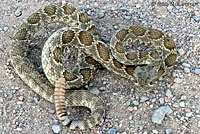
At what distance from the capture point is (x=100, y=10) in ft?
27.9

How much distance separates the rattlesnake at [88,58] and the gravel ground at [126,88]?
8.6 inches

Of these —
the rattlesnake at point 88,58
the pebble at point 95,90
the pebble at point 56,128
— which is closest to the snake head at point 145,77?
the rattlesnake at point 88,58

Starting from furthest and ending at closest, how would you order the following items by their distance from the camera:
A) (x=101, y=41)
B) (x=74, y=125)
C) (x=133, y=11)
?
(x=133, y=11), (x=101, y=41), (x=74, y=125)

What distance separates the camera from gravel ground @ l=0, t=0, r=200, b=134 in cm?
627

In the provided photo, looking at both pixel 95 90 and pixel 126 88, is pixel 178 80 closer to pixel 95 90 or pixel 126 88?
pixel 126 88

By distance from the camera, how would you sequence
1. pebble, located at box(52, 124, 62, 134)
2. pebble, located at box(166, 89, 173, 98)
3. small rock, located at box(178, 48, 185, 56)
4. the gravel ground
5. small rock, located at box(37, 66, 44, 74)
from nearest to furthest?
pebble, located at box(52, 124, 62, 134), the gravel ground, pebble, located at box(166, 89, 173, 98), small rock, located at box(37, 66, 44, 74), small rock, located at box(178, 48, 185, 56)

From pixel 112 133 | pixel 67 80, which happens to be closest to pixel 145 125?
pixel 112 133

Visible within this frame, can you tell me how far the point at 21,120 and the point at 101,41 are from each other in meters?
2.37

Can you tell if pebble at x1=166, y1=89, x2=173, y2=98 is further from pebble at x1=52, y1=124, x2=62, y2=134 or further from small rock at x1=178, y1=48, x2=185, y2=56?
pebble at x1=52, y1=124, x2=62, y2=134

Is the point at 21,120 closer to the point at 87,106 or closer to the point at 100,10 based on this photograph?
the point at 87,106

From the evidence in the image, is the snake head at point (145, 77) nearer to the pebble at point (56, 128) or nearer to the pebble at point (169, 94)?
the pebble at point (169, 94)

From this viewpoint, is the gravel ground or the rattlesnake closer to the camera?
the gravel ground

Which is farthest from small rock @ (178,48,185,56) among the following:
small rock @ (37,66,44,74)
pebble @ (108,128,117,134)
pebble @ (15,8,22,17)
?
pebble @ (15,8,22,17)

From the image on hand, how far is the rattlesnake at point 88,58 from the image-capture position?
6.52 metres
